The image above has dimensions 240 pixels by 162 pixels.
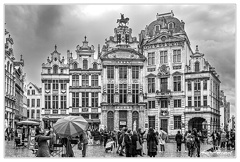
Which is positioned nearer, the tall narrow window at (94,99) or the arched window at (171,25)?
the arched window at (171,25)

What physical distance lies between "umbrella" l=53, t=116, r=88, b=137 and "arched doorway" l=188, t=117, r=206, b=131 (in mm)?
27676

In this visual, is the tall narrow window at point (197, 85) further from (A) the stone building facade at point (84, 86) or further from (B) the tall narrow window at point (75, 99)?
(B) the tall narrow window at point (75, 99)

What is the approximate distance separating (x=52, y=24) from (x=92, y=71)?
19.3 meters

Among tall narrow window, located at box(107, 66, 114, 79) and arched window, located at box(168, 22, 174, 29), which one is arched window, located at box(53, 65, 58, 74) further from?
arched window, located at box(168, 22, 174, 29)

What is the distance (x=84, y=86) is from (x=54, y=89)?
3266mm

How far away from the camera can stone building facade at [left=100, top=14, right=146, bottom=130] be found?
1705 inches

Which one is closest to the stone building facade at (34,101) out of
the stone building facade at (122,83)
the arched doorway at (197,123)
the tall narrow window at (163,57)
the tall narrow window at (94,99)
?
the tall narrow window at (94,99)

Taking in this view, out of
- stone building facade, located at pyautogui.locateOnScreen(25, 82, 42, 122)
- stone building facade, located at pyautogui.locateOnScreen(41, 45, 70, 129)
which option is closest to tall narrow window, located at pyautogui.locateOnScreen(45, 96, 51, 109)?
stone building facade, located at pyautogui.locateOnScreen(41, 45, 70, 129)

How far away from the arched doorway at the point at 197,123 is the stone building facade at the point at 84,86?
9937 millimetres

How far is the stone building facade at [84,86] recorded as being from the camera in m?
42.5

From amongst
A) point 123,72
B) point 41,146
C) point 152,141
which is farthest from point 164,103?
point 41,146

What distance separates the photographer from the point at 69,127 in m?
15.9

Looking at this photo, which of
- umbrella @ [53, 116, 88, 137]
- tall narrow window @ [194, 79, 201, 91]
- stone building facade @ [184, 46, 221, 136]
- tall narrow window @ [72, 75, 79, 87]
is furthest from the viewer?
tall narrow window @ [72, 75, 79, 87]

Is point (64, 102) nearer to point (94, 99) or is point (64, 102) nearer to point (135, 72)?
point (94, 99)
